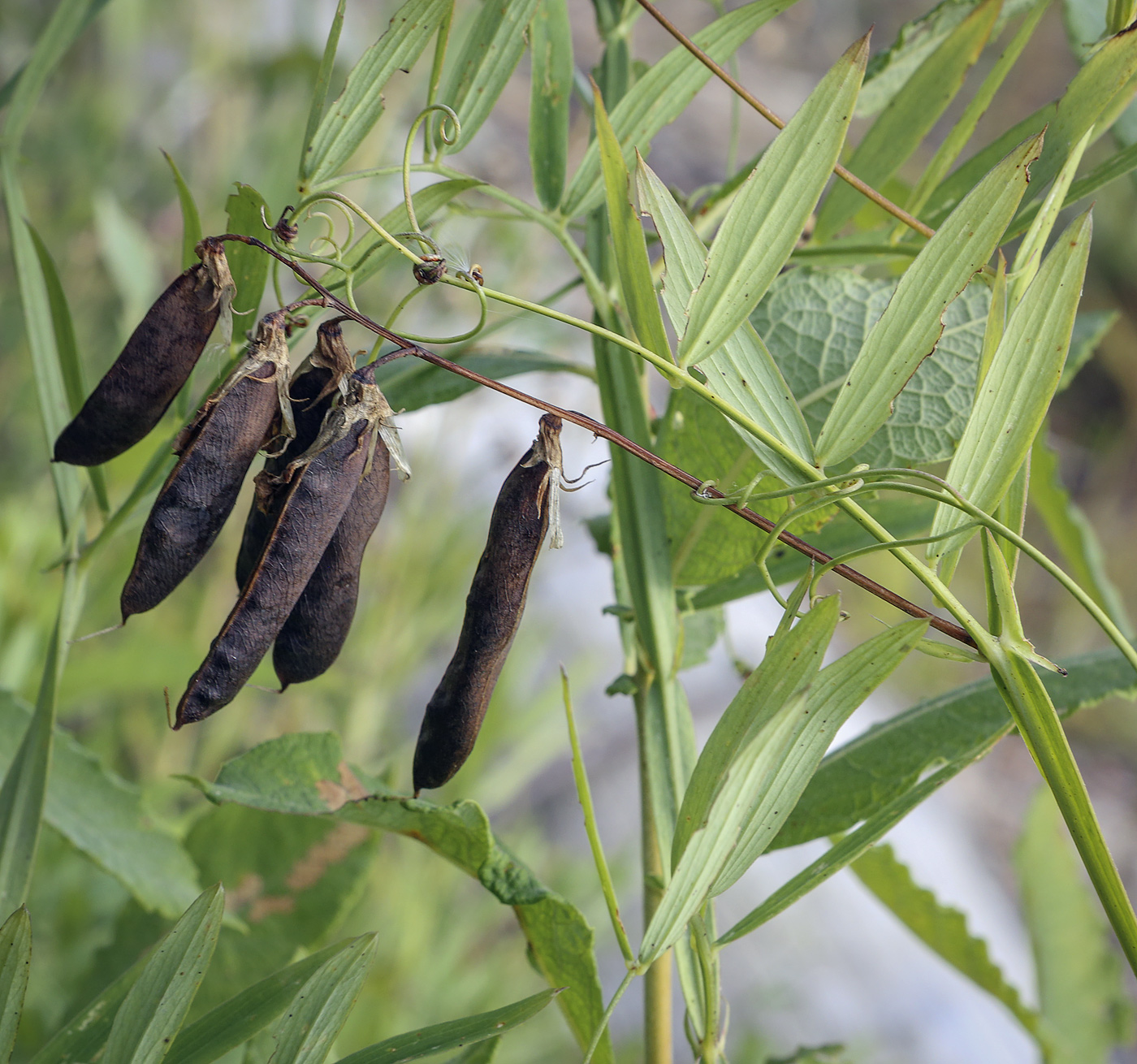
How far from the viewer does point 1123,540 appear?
2.49 metres

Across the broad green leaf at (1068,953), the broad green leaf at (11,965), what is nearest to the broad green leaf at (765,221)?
the broad green leaf at (11,965)

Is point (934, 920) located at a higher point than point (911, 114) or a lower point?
lower

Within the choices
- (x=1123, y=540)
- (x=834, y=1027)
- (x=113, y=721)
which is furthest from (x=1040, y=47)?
(x=113, y=721)

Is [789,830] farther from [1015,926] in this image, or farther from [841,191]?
[1015,926]

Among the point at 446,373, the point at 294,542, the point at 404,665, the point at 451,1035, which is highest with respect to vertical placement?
the point at 404,665

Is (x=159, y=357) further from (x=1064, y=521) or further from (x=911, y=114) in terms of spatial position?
(x=1064, y=521)

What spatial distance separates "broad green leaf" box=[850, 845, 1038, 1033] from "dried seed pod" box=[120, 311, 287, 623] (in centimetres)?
28

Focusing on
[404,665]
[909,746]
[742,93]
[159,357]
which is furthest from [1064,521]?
[404,665]

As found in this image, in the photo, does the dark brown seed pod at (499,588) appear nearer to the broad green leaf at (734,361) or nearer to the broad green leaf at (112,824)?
the broad green leaf at (734,361)

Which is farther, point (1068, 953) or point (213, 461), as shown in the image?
point (1068, 953)

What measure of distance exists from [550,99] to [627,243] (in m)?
0.11

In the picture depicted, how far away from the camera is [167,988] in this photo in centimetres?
23

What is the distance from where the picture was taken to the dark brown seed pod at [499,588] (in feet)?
0.75

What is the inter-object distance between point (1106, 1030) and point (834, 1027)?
27.9 inches
